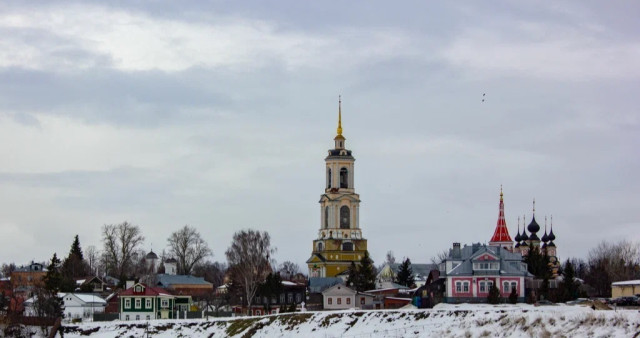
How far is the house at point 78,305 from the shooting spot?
106 meters

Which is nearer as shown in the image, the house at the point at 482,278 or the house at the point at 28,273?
the house at the point at 482,278

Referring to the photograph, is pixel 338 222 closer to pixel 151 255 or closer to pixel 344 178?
pixel 344 178

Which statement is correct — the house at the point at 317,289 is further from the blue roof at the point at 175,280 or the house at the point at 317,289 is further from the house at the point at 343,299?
the blue roof at the point at 175,280

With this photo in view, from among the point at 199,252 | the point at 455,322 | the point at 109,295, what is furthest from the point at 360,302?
the point at 199,252

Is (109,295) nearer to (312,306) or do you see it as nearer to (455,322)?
(312,306)

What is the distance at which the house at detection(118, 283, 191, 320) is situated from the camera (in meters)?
102

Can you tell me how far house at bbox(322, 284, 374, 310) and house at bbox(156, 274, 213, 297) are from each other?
2377cm

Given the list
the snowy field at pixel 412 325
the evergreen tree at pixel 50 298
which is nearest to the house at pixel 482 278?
the snowy field at pixel 412 325

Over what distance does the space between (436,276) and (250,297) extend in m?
19.3

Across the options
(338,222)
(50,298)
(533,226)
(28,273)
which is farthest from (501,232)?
(28,273)

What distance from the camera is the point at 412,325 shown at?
66.8 m

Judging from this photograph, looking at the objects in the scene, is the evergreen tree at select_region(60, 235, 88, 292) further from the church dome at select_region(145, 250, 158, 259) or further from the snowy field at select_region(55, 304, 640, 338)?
the snowy field at select_region(55, 304, 640, 338)

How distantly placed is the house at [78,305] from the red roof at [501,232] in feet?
154

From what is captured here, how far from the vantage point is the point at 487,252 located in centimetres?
9419
